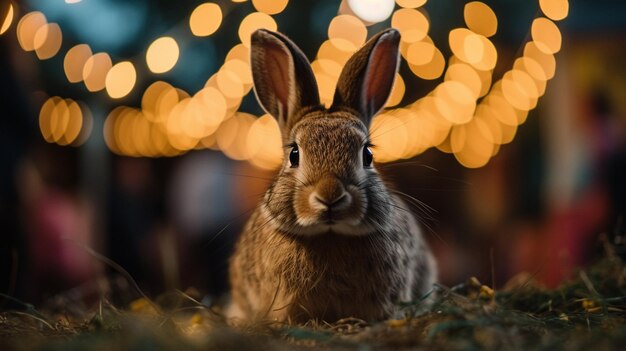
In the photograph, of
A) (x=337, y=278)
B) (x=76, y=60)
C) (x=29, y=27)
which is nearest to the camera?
(x=337, y=278)

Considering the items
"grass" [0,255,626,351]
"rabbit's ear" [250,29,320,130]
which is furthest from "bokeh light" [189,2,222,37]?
"grass" [0,255,626,351]

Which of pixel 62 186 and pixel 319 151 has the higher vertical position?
pixel 319 151

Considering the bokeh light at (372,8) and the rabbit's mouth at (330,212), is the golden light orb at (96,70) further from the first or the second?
the rabbit's mouth at (330,212)

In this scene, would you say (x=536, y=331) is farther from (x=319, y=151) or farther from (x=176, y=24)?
(x=176, y=24)

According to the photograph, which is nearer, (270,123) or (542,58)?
(542,58)

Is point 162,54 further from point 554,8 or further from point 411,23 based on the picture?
point 554,8

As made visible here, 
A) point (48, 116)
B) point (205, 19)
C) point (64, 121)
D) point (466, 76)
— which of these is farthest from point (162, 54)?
point (466, 76)

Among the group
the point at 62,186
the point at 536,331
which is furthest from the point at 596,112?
the point at 62,186
